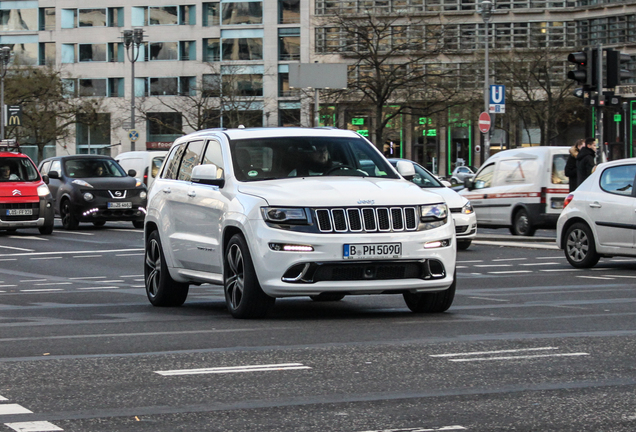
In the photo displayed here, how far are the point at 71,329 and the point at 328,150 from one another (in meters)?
2.86

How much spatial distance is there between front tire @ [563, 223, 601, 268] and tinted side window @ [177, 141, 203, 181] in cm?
708

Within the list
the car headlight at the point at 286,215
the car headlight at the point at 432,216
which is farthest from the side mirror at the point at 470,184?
the car headlight at the point at 286,215

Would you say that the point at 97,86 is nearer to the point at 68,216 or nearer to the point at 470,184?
the point at 68,216

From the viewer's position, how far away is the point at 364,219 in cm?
1025

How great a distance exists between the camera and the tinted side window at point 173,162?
498 inches

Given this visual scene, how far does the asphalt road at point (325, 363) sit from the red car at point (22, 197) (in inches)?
566

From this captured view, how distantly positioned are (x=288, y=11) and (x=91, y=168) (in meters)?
59.7

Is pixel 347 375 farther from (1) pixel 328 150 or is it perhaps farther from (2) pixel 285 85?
(2) pixel 285 85

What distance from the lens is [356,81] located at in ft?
155

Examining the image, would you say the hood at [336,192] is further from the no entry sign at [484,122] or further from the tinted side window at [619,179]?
the no entry sign at [484,122]

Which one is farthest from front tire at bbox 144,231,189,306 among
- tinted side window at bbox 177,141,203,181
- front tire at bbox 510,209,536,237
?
front tire at bbox 510,209,536,237

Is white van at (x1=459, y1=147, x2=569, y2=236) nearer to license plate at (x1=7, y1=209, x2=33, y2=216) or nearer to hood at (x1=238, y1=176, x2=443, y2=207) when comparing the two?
license plate at (x1=7, y1=209, x2=33, y2=216)

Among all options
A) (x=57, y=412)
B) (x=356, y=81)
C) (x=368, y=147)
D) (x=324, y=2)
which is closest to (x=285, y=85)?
(x=324, y=2)

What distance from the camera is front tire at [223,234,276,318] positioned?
10422 mm
